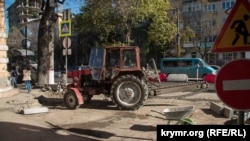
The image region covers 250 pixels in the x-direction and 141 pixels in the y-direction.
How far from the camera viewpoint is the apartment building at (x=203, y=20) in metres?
60.2

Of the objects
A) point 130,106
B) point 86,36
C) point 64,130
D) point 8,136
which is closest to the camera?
point 8,136

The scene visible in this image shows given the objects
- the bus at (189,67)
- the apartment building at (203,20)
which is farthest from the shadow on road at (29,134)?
the apartment building at (203,20)

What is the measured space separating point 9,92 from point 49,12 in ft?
23.9

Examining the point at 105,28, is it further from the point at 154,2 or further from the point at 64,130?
the point at 64,130

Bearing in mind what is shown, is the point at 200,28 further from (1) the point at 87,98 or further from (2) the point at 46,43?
(1) the point at 87,98

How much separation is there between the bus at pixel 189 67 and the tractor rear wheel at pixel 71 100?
19844mm

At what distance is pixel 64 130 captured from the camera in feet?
34.9

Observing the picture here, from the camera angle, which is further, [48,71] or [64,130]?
[48,71]

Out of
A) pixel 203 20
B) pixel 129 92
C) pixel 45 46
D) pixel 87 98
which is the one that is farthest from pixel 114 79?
pixel 203 20

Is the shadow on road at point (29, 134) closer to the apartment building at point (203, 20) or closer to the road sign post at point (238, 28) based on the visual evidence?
the road sign post at point (238, 28)

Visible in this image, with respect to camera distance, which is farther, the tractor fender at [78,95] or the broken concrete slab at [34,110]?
the tractor fender at [78,95]

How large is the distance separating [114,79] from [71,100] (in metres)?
1.75

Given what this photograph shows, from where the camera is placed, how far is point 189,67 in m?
34.5

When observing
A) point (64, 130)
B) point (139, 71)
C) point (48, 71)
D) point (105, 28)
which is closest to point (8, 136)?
point (64, 130)
